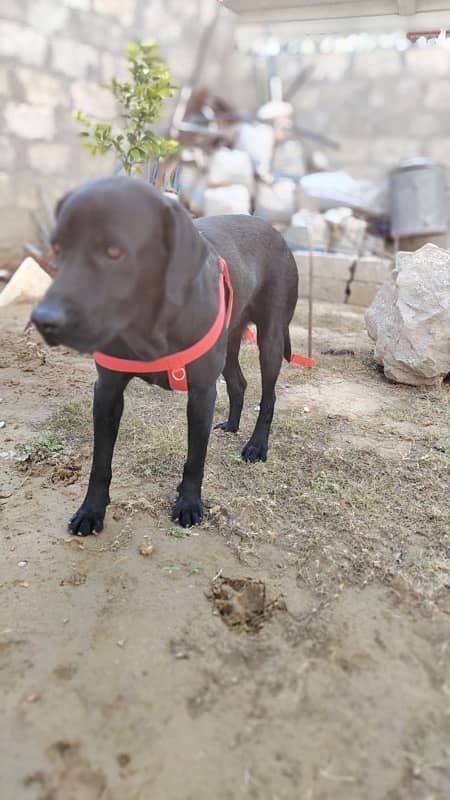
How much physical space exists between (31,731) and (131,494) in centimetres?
124

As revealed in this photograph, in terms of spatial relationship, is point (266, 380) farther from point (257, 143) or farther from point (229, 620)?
point (257, 143)

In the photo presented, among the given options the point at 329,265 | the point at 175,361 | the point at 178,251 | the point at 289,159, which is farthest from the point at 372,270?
the point at 178,251

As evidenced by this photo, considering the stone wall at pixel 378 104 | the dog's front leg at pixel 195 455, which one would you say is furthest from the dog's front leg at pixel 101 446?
the stone wall at pixel 378 104

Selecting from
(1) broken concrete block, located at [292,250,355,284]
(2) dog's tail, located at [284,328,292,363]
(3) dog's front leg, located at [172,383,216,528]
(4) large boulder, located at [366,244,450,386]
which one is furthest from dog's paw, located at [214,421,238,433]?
(1) broken concrete block, located at [292,250,355,284]

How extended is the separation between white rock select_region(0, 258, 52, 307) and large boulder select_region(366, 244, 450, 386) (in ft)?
10.3

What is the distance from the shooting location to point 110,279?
1651 millimetres

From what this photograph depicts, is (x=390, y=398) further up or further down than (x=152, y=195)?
further down

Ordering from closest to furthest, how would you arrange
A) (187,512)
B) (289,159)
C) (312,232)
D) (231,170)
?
(187,512), (312,232), (231,170), (289,159)

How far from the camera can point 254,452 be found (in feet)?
10.1

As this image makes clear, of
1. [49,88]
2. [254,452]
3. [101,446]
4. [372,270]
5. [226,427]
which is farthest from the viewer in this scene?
[372,270]

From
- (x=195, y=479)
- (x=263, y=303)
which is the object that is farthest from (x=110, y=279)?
(x=263, y=303)

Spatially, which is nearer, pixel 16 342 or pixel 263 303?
pixel 263 303

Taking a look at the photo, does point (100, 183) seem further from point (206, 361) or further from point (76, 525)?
point (76, 525)

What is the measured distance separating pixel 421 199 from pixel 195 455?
21.9 ft
